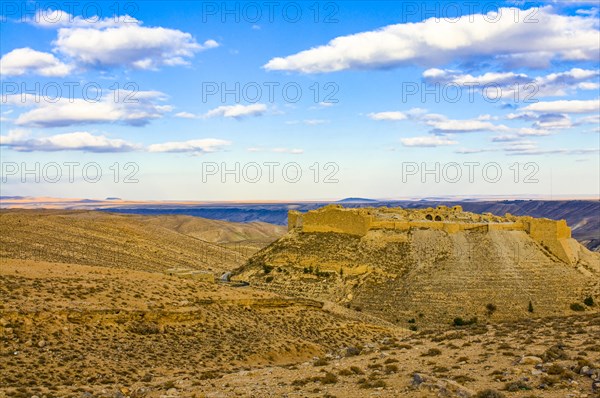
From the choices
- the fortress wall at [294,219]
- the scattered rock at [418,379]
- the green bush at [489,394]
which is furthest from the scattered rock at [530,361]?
the fortress wall at [294,219]

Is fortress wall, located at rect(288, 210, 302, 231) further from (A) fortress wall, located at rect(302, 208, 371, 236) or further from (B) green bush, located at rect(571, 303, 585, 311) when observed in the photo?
(B) green bush, located at rect(571, 303, 585, 311)

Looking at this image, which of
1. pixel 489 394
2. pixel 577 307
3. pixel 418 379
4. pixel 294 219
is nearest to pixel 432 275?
pixel 577 307

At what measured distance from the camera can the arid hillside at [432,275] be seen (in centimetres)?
3431

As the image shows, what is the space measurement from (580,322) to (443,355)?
7.90 m

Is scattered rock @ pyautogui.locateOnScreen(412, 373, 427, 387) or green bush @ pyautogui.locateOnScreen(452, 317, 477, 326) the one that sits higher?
scattered rock @ pyautogui.locateOnScreen(412, 373, 427, 387)

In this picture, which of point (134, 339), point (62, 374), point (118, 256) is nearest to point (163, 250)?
point (118, 256)

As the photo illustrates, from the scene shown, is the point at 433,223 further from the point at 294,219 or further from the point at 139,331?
the point at 139,331

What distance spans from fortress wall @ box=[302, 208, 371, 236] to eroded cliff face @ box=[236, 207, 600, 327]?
0.25ft

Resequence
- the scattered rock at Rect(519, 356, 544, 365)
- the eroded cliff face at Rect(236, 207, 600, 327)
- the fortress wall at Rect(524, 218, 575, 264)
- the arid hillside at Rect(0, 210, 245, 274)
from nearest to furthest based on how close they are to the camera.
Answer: the scattered rock at Rect(519, 356, 544, 365) → the eroded cliff face at Rect(236, 207, 600, 327) → the fortress wall at Rect(524, 218, 575, 264) → the arid hillside at Rect(0, 210, 245, 274)

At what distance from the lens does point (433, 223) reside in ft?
134

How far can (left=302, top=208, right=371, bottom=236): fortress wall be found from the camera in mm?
41438

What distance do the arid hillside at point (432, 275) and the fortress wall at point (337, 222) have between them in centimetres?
→ 52

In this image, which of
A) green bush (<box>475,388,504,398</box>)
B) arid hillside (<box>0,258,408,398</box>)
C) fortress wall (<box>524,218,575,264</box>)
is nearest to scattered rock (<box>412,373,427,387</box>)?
green bush (<box>475,388,504,398</box>)

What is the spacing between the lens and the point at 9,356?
18938 millimetres
